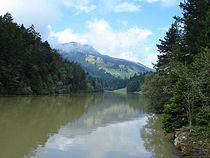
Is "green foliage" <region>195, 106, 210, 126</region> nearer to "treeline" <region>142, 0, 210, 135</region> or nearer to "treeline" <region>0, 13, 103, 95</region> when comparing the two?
"treeline" <region>142, 0, 210, 135</region>

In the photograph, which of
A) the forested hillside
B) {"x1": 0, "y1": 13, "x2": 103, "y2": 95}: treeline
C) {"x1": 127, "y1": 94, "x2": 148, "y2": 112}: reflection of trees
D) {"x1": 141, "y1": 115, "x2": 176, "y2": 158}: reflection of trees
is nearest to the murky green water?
{"x1": 141, "y1": 115, "x2": 176, "y2": 158}: reflection of trees

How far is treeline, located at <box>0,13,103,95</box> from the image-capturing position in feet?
267

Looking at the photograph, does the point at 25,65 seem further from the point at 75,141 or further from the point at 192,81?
the point at 192,81

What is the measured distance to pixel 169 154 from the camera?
22031 millimetres

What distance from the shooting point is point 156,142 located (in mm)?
26875

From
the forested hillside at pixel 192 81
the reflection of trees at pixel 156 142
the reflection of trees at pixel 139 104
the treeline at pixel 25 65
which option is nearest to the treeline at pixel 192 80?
the forested hillside at pixel 192 81

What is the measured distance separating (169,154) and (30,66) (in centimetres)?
7598

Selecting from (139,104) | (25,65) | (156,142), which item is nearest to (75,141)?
(156,142)

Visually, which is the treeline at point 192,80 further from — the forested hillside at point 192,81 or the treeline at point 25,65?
the treeline at point 25,65

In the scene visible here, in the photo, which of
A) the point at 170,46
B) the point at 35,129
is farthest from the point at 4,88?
the point at 35,129

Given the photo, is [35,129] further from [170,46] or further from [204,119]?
[170,46]

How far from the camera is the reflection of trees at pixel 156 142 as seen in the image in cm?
2243

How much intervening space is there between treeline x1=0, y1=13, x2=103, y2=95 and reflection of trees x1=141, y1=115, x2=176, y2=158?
5136 centimetres

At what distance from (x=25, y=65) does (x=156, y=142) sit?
229 ft
